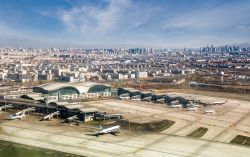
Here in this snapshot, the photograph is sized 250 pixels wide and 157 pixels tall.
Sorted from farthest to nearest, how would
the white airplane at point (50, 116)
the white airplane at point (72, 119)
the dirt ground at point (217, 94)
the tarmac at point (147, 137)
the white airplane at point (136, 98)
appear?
the dirt ground at point (217, 94), the white airplane at point (136, 98), the white airplane at point (50, 116), the white airplane at point (72, 119), the tarmac at point (147, 137)

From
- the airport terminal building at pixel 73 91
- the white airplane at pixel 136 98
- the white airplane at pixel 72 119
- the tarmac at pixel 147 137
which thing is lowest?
the tarmac at pixel 147 137

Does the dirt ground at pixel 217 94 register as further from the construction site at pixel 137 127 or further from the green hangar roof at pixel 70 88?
the green hangar roof at pixel 70 88

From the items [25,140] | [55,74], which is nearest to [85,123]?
[25,140]

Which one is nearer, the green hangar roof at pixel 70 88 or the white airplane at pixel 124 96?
the green hangar roof at pixel 70 88

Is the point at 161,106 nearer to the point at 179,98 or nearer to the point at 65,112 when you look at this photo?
the point at 179,98

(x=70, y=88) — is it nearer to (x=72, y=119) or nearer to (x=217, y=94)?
(x=72, y=119)

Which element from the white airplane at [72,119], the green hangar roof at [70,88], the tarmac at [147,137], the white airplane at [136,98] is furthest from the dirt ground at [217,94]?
the white airplane at [72,119]

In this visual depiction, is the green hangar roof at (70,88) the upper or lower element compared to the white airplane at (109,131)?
upper

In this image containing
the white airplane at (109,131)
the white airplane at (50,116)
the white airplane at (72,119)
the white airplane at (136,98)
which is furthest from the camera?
the white airplane at (136,98)
